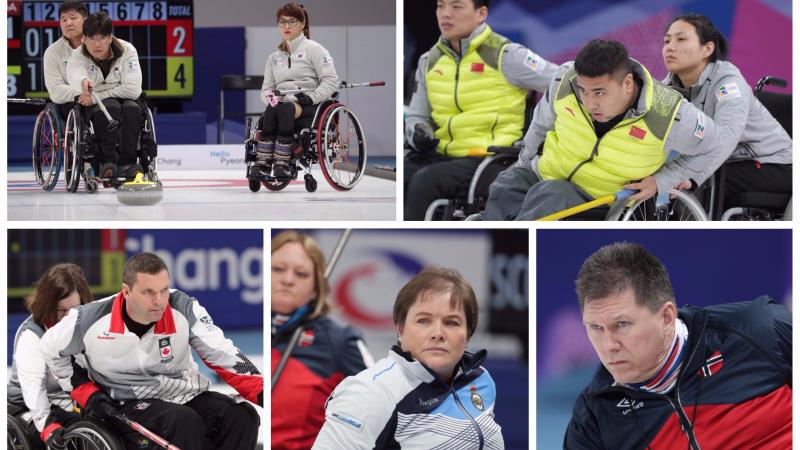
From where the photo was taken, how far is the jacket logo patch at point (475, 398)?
366 cm

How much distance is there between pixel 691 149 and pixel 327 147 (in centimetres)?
199

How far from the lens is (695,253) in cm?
384

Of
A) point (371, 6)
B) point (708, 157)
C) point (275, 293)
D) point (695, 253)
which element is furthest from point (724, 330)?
point (371, 6)

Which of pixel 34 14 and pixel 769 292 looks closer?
pixel 769 292

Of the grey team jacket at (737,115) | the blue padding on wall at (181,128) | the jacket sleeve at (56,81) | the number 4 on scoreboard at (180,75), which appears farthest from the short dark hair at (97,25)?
the blue padding on wall at (181,128)

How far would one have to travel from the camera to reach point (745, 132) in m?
4.02

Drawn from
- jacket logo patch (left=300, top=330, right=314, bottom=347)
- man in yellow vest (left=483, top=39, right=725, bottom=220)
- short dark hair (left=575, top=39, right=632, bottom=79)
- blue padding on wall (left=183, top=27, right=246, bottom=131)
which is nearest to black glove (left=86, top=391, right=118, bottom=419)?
jacket logo patch (left=300, top=330, right=314, bottom=347)

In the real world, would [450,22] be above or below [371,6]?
below

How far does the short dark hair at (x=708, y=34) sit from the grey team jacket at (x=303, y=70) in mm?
1701

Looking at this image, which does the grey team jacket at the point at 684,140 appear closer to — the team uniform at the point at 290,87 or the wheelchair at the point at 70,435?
the team uniform at the point at 290,87

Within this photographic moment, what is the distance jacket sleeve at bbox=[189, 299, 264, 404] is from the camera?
386 cm

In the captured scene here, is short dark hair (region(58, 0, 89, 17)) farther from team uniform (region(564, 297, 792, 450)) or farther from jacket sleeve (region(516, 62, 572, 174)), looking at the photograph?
team uniform (region(564, 297, 792, 450))

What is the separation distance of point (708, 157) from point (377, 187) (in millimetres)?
2184

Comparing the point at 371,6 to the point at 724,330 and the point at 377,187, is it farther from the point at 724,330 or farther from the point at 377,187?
the point at 724,330
